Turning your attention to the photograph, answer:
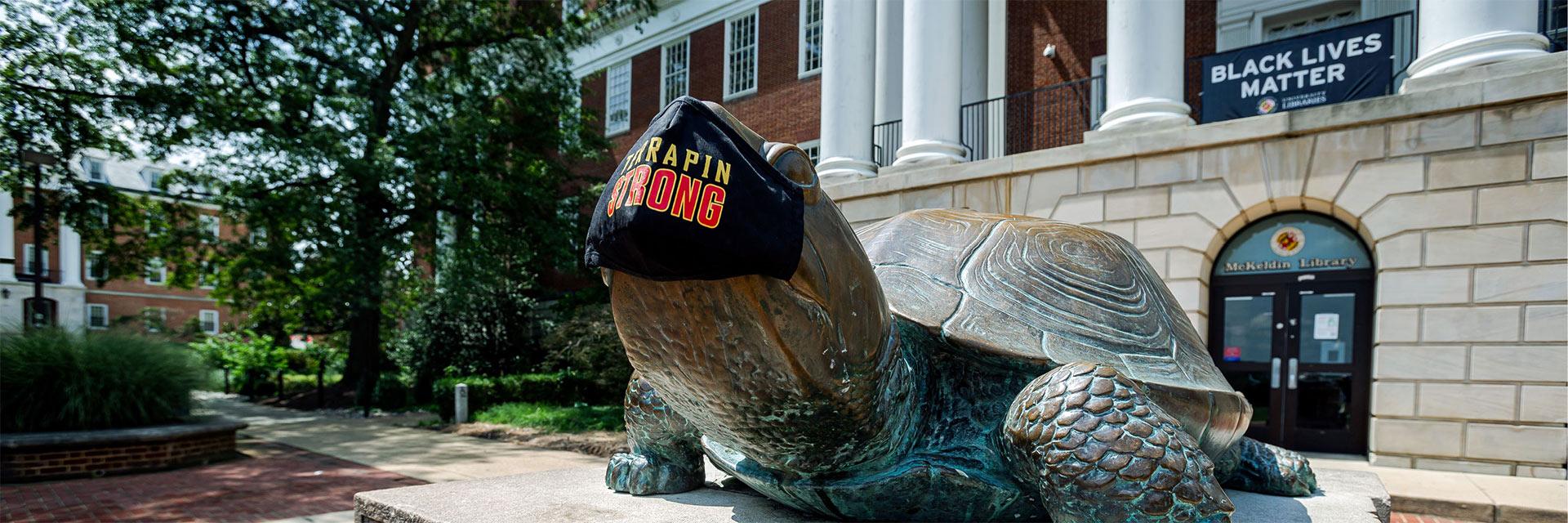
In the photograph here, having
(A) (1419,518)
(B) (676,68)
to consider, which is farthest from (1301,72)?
(B) (676,68)

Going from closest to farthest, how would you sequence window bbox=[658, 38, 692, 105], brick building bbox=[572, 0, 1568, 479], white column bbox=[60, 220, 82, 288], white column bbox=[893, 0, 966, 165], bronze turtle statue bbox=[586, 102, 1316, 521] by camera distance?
bronze turtle statue bbox=[586, 102, 1316, 521] < brick building bbox=[572, 0, 1568, 479] < white column bbox=[893, 0, 966, 165] < window bbox=[658, 38, 692, 105] < white column bbox=[60, 220, 82, 288]

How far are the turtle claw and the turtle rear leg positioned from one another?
2298mm

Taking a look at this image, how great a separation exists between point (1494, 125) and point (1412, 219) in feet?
3.66

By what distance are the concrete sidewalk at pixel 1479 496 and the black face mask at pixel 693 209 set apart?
18.8 ft

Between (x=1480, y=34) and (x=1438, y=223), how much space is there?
76.2 inches

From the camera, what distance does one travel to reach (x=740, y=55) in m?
20.6

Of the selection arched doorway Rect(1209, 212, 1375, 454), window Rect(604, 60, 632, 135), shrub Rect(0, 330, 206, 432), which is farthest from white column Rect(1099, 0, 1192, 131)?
window Rect(604, 60, 632, 135)

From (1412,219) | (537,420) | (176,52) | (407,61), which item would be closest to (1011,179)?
(1412,219)

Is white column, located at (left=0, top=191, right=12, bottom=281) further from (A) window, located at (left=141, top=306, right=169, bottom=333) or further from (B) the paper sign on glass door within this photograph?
(B) the paper sign on glass door

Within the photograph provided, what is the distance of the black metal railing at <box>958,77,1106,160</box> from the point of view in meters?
14.1

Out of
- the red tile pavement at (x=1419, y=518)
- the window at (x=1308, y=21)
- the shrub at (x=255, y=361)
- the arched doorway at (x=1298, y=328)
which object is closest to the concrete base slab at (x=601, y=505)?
the red tile pavement at (x=1419, y=518)

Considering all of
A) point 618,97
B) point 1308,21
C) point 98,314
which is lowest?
point 98,314

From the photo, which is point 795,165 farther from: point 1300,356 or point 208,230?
point 208,230

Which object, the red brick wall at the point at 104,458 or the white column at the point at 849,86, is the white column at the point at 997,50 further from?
the red brick wall at the point at 104,458
